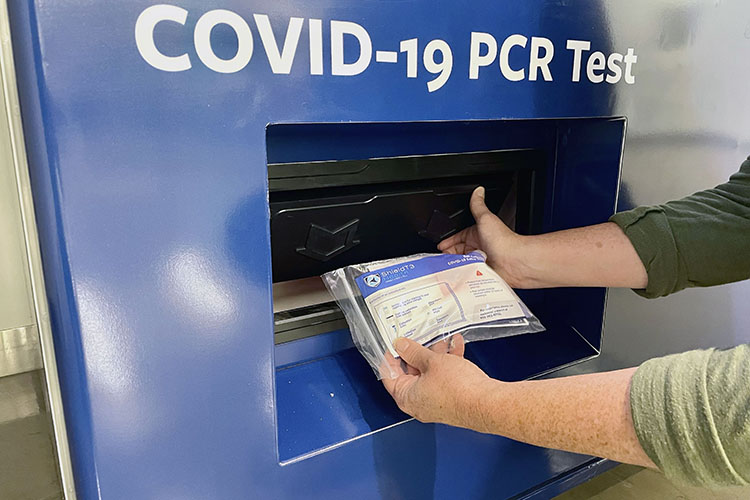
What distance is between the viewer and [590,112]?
2.55 ft

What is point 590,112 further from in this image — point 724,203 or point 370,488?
point 370,488

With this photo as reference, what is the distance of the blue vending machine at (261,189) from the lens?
0.48 metres

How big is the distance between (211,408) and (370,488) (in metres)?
0.25

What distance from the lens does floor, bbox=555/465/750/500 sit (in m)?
1.07

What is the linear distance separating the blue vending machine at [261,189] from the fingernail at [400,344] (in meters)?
0.08

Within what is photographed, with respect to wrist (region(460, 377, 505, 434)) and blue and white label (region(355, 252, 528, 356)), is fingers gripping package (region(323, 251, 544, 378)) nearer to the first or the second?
blue and white label (region(355, 252, 528, 356))

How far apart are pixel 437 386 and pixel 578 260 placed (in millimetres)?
341

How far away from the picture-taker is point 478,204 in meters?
0.90

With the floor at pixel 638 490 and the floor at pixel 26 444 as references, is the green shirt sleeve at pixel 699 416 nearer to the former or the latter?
the floor at pixel 638 490

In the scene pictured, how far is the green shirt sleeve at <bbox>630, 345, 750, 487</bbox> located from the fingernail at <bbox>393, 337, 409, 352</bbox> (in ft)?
0.96

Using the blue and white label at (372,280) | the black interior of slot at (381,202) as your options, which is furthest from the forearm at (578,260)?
the blue and white label at (372,280)

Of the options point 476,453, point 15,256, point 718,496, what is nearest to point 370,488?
point 476,453

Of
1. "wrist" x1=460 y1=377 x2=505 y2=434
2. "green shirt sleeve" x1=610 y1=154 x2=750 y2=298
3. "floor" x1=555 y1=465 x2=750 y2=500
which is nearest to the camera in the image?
"wrist" x1=460 y1=377 x2=505 y2=434

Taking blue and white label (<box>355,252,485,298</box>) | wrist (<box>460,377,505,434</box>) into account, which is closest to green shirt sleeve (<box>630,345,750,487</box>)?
wrist (<box>460,377,505,434</box>)
